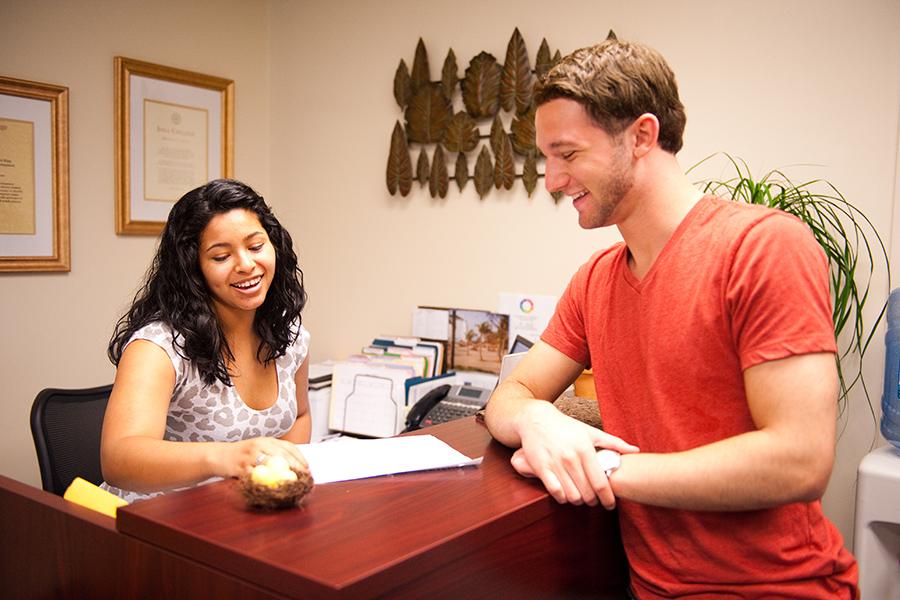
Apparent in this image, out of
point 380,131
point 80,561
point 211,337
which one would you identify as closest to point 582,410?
point 211,337

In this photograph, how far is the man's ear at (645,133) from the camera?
125 cm

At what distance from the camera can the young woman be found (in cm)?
162

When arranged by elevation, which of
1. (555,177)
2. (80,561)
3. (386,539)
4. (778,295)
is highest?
(555,177)

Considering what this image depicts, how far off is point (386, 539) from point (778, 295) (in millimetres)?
609

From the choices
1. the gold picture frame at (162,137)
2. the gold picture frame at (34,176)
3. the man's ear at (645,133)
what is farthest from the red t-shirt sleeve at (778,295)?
the gold picture frame at (162,137)

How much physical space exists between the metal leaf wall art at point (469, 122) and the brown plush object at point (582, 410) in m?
1.43

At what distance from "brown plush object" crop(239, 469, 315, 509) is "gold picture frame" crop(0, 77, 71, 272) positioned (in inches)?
92.7

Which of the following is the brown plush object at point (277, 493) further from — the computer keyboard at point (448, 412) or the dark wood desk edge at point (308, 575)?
the computer keyboard at point (448, 412)

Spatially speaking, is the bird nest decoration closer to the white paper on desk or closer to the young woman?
the white paper on desk

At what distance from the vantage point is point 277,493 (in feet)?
3.19

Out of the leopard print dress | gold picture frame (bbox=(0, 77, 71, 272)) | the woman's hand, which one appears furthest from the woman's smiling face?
gold picture frame (bbox=(0, 77, 71, 272))

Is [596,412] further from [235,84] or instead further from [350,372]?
[235,84]

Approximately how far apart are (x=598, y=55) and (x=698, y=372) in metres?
0.52

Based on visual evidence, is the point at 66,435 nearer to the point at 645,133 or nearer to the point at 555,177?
the point at 555,177
